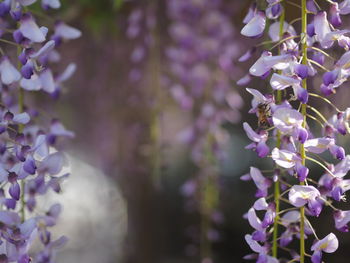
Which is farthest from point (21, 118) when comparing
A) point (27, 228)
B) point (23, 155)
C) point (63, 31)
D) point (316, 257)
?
point (316, 257)

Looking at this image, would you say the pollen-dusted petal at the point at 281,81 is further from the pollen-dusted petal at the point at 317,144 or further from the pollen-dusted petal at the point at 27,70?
the pollen-dusted petal at the point at 27,70

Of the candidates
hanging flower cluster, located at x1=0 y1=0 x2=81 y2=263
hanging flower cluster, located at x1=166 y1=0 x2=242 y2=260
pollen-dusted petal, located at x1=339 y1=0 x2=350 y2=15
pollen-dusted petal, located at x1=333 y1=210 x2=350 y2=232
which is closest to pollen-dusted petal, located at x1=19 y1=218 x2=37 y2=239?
hanging flower cluster, located at x1=0 y1=0 x2=81 y2=263

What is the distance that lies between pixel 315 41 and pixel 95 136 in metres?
2.24

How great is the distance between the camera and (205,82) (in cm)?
227

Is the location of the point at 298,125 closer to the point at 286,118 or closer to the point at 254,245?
the point at 286,118

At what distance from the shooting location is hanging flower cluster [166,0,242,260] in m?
2.16

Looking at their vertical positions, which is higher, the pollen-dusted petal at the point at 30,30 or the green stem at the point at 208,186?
the pollen-dusted petal at the point at 30,30

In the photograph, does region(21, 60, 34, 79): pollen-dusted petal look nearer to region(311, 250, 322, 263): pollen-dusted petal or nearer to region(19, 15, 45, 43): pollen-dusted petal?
region(19, 15, 45, 43): pollen-dusted petal

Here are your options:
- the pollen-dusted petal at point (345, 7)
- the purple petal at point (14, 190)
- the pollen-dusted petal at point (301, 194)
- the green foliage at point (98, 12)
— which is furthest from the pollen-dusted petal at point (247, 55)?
the green foliage at point (98, 12)

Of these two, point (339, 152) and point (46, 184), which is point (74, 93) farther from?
point (339, 152)

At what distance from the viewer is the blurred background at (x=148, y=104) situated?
78.5 inches

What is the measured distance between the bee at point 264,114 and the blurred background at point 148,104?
0.29 m

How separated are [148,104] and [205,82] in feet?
1.00

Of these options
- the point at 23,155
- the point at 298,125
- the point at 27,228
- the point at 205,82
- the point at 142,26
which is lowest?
the point at 205,82
